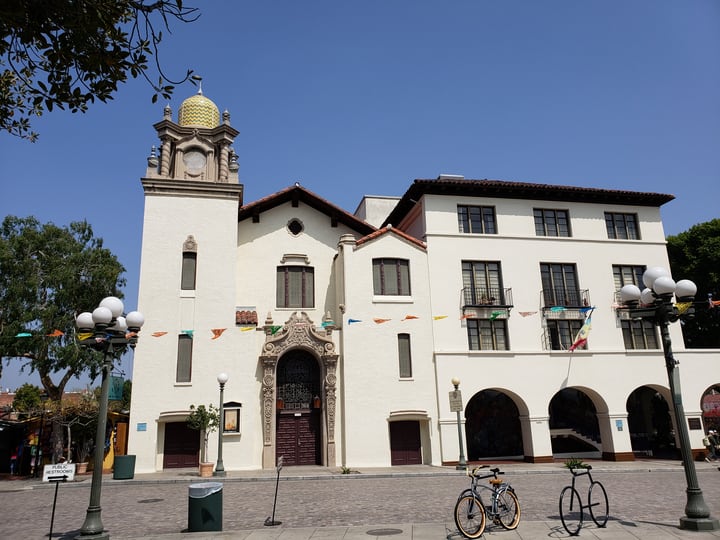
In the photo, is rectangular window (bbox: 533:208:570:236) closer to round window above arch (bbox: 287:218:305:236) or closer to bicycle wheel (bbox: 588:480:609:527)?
round window above arch (bbox: 287:218:305:236)

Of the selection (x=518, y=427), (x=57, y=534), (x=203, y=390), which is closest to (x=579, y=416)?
(x=518, y=427)

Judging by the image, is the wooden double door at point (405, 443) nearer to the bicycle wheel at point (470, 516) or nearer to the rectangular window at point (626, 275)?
the rectangular window at point (626, 275)

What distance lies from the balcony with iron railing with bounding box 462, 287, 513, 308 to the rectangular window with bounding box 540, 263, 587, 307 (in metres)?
2.25

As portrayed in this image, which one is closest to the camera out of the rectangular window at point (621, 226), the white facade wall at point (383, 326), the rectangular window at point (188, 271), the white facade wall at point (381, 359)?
the white facade wall at point (383, 326)

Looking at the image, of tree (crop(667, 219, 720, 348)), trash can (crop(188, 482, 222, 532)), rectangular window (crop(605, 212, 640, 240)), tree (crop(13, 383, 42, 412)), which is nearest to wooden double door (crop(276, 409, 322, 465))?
trash can (crop(188, 482, 222, 532))

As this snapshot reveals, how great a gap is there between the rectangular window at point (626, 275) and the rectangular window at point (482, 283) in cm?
699

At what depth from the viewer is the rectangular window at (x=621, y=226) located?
31062 millimetres

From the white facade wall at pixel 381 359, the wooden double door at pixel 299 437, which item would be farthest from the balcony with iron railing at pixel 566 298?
the wooden double door at pixel 299 437

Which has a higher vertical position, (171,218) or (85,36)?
(171,218)

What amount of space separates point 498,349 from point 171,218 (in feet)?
58.7

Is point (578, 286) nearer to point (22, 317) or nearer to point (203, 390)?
point (203, 390)

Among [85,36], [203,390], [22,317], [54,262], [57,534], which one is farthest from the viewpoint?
[54,262]

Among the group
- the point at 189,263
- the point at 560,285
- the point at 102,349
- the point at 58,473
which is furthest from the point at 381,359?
the point at 58,473

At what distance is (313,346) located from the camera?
2644 cm
